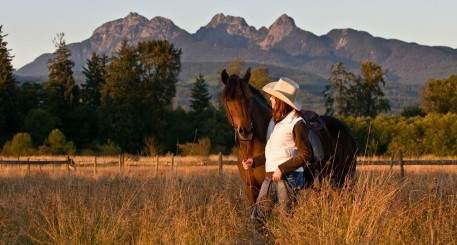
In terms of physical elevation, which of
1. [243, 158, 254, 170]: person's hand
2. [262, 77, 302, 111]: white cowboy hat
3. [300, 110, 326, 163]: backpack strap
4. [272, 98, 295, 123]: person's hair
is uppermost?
[262, 77, 302, 111]: white cowboy hat

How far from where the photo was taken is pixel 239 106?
715 centimetres

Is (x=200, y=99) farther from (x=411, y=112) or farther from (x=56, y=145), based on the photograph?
(x=56, y=145)

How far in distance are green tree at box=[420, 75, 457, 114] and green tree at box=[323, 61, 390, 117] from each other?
9.65 m

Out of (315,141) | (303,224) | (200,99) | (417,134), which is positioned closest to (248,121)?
(315,141)

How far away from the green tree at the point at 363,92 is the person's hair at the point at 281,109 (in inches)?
2230

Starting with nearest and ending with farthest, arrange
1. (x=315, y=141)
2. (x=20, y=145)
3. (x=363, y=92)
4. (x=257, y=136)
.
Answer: (x=257, y=136) < (x=315, y=141) < (x=20, y=145) < (x=363, y=92)

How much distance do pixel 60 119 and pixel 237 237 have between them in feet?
138

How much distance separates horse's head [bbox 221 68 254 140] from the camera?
713cm

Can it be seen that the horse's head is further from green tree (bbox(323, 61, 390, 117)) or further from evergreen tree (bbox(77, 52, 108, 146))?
green tree (bbox(323, 61, 390, 117))

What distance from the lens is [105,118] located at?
157ft

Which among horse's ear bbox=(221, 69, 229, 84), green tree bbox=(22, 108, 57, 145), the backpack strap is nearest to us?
horse's ear bbox=(221, 69, 229, 84)

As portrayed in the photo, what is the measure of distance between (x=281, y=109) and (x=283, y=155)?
0.45 m

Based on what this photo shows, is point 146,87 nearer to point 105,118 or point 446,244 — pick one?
point 105,118

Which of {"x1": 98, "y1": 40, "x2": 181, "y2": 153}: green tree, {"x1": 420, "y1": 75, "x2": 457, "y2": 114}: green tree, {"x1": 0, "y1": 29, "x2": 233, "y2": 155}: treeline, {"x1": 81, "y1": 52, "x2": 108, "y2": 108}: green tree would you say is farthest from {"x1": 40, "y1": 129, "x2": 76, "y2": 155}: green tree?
{"x1": 420, "y1": 75, "x2": 457, "y2": 114}: green tree
